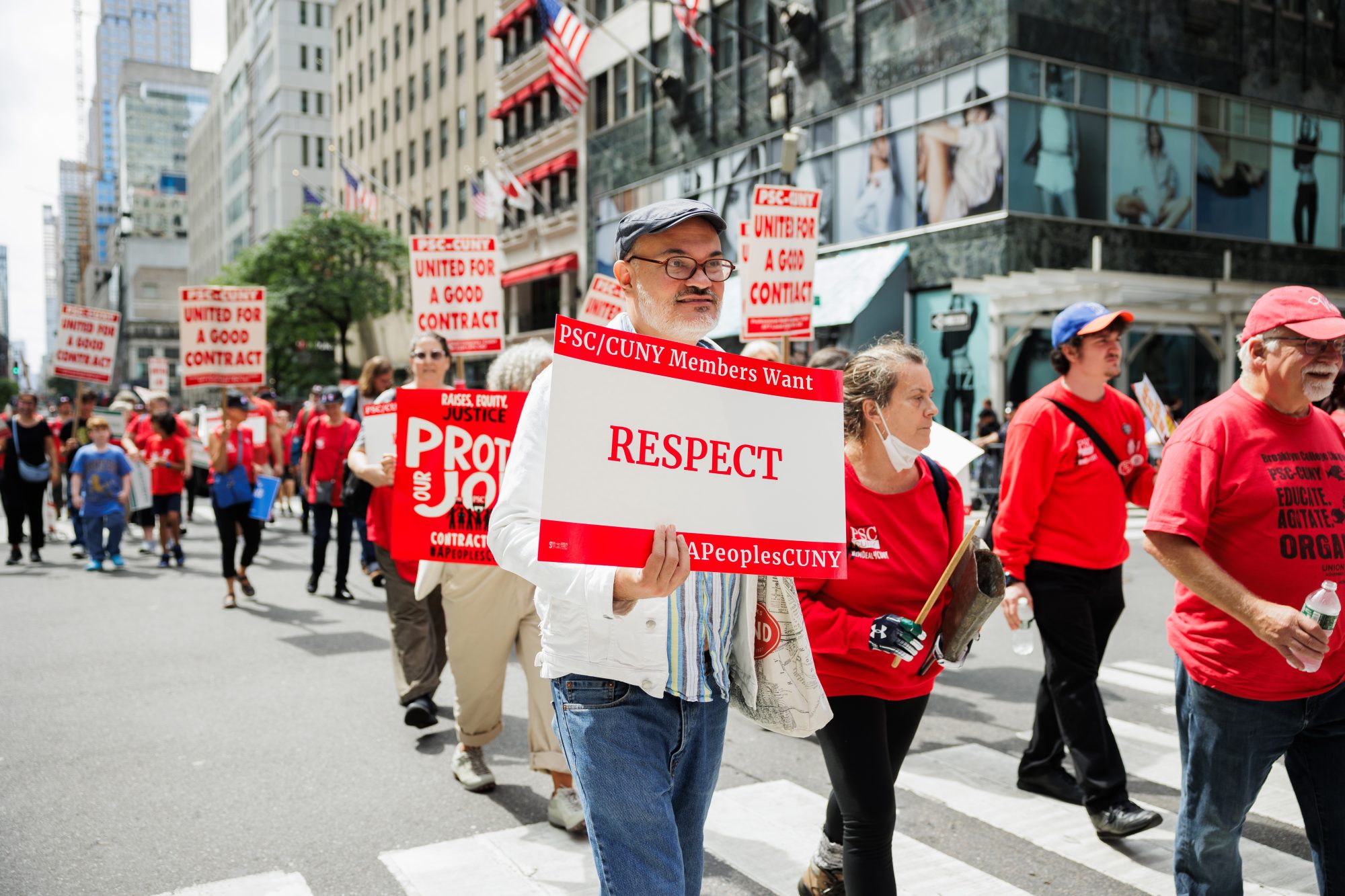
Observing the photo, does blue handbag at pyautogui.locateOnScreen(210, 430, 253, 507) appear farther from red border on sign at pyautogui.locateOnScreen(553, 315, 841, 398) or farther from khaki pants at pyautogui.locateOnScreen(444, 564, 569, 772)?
A: red border on sign at pyautogui.locateOnScreen(553, 315, 841, 398)

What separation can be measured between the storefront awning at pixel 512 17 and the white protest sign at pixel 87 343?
27270 mm

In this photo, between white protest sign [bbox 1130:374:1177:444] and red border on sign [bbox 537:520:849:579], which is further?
white protest sign [bbox 1130:374:1177:444]

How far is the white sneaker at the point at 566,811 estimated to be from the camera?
15.3 ft

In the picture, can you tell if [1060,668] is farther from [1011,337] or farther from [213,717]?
[1011,337]

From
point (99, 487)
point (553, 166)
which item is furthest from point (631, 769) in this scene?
point (553, 166)

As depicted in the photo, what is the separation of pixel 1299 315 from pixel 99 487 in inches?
517

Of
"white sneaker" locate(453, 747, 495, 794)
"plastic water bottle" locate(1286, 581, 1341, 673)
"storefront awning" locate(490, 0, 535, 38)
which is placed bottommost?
"white sneaker" locate(453, 747, 495, 794)

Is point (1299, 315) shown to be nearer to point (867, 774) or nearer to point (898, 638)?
point (898, 638)

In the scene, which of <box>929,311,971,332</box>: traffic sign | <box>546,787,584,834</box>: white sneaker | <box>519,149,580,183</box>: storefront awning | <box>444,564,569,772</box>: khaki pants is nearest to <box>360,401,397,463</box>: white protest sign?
<box>444,564,569,772</box>: khaki pants

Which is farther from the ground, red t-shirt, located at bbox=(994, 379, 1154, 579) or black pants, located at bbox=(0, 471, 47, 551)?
red t-shirt, located at bbox=(994, 379, 1154, 579)

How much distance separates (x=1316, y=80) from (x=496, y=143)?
1156 inches

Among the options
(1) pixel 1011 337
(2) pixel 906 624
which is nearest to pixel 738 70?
(1) pixel 1011 337

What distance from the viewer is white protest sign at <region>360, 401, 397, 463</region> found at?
638cm

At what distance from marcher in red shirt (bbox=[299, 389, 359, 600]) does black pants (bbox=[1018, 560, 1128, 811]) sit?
7.40 m
